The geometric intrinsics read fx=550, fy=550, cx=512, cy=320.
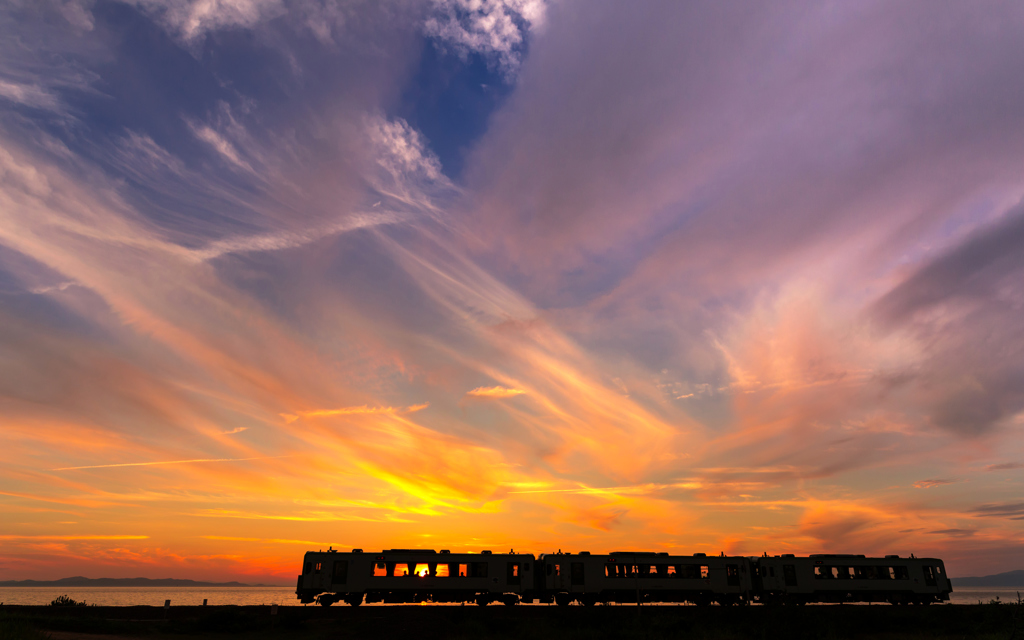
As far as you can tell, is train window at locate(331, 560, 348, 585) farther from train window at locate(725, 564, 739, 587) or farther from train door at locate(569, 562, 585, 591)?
train window at locate(725, 564, 739, 587)

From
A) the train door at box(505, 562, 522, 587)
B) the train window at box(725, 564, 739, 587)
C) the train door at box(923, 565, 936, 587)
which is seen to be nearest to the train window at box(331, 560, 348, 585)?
the train door at box(505, 562, 522, 587)

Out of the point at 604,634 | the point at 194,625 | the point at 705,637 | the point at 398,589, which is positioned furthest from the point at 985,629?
the point at 194,625

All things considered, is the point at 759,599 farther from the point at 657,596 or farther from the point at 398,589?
the point at 398,589

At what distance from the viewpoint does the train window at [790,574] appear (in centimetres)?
4700

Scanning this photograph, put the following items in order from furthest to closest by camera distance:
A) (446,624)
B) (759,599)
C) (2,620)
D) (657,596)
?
(759,599) → (657,596) → (446,624) → (2,620)

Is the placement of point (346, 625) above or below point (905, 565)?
below

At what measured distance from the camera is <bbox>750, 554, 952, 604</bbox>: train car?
46938mm

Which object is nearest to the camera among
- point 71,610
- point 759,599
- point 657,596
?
point 71,610

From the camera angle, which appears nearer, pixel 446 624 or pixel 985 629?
pixel 446 624

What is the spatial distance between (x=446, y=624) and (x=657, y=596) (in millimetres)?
20889

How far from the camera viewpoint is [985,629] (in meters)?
35.9

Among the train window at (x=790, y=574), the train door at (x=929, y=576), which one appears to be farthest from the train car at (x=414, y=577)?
the train door at (x=929, y=576)

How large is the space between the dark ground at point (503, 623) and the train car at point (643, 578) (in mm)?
4266

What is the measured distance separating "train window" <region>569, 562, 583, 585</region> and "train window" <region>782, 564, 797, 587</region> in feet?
59.0
